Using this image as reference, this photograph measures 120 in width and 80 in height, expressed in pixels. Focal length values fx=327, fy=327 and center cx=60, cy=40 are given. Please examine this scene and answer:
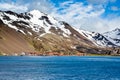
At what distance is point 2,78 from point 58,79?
50.5 feet

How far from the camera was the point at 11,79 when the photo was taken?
88.4 meters

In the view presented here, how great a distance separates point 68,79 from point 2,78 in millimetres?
18195

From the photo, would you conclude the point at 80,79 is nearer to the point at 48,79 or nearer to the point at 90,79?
the point at 90,79

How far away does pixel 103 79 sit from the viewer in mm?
91562

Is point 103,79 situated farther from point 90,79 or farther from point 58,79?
point 58,79

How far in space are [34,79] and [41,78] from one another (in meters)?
3.26

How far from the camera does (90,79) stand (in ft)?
298

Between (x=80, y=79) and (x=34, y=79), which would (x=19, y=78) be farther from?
(x=80, y=79)

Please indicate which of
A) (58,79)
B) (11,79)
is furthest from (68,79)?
(11,79)

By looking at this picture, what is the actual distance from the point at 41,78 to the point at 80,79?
35.9 feet

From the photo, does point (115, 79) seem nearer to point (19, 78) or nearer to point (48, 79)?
point (48, 79)

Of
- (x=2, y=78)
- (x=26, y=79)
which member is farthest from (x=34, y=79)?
(x=2, y=78)

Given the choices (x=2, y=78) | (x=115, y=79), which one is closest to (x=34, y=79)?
(x=2, y=78)

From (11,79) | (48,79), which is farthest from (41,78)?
(11,79)
